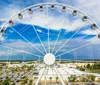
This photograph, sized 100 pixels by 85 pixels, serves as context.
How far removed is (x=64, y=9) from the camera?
1512cm

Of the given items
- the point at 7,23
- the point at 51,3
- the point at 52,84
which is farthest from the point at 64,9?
the point at 52,84

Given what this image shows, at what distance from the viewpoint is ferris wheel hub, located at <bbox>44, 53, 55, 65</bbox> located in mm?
13102

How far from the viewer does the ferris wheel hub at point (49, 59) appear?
43.0ft

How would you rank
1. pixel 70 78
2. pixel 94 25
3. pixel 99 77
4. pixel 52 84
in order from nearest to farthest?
pixel 94 25, pixel 52 84, pixel 70 78, pixel 99 77

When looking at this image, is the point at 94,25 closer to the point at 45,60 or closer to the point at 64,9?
the point at 64,9

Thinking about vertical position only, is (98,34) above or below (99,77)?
above

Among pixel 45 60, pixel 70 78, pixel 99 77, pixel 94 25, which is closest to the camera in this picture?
pixel 45 60

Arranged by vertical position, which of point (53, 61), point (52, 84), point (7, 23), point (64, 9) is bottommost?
point (52, 84)

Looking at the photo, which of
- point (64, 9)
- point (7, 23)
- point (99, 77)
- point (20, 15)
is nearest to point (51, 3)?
point (64, 9)

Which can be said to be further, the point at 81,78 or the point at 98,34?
the point at 81,78

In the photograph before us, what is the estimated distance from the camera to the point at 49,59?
13180mm

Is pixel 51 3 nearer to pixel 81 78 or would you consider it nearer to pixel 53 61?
pixel 53 61

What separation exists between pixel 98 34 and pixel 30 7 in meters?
4.81

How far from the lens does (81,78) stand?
41.2 metres
